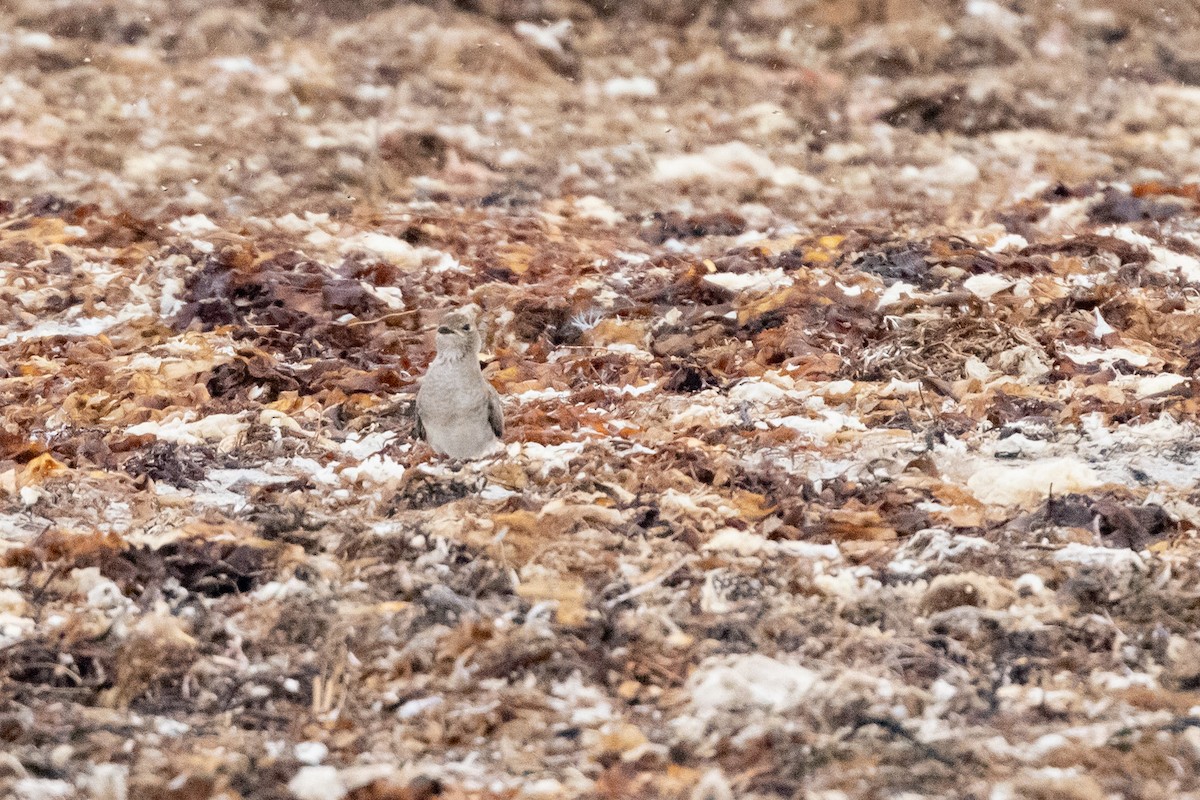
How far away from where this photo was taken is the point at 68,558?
3.91 m

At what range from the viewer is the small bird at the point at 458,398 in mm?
4770

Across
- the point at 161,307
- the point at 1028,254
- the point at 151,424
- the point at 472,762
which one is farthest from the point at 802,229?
the point at 472,762

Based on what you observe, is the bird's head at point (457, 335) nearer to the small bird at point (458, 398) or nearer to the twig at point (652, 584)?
the small bird at point (458, 398)

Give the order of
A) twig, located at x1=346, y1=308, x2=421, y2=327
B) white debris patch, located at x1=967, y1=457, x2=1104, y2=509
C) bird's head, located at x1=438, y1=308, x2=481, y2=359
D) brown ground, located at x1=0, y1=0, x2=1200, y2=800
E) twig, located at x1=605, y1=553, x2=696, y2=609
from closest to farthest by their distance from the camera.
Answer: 1. brown ground, located at x1=0, y1=0, x2=1200, y2=800
2. twig, located at x1=605, y1=553, x2=696, y2=609
3. white debris patch, located at x1=967, y1=457, x2=1104, y2=509
4. bird's head, located at x1=438, y1=308, x2=481, y2=359
5. twig, located at x1=346, y1=308, x2=421, y2=327

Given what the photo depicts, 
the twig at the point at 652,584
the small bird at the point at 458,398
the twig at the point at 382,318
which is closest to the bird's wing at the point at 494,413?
the small bird at the point at 458,398

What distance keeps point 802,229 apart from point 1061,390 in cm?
316

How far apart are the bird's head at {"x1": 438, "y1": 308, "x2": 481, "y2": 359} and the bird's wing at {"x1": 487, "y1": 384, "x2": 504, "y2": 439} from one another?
0.15 m

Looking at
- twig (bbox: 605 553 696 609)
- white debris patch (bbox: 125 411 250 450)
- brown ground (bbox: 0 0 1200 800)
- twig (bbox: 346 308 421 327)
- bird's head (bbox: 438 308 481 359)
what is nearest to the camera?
brown ground (bbox: 0 0 1200 800)

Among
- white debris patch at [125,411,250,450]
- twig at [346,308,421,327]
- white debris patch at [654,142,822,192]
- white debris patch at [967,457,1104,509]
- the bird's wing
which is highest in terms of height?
white debris patch at [967,457,1104,509]

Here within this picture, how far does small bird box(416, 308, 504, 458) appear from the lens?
188 inches

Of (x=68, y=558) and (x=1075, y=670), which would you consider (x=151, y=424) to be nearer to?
(x=68, y=558)

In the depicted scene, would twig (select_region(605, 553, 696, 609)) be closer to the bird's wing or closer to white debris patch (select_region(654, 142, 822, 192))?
the bird's wing

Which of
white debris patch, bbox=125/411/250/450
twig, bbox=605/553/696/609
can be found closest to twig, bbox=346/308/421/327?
white debris patch, bbox=125/411/250/450

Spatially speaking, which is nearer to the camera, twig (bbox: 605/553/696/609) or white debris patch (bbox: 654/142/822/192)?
twig (bbox: 605/553/696/609)
